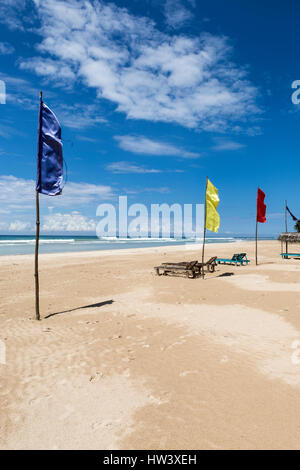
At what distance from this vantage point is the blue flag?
7.90 m

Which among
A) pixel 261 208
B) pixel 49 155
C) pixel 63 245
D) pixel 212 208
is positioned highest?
pixel 49 155

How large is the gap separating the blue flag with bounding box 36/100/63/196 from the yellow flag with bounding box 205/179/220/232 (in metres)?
8.81

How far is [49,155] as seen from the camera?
26.5ft

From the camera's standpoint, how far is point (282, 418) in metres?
3.81

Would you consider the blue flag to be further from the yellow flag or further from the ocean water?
the ocean water

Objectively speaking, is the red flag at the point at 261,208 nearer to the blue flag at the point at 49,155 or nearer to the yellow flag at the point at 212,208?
the yellow flag at the point at 212,208

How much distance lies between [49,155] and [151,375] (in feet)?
21.7

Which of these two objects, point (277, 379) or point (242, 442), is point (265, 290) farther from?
point (242, 442)

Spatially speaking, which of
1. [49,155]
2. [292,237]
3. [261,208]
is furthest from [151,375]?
[292,237]

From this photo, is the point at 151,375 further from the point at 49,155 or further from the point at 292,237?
the point at 292,237

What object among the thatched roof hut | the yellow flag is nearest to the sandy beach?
the yellow flag

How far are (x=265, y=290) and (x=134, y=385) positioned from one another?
9.45m
